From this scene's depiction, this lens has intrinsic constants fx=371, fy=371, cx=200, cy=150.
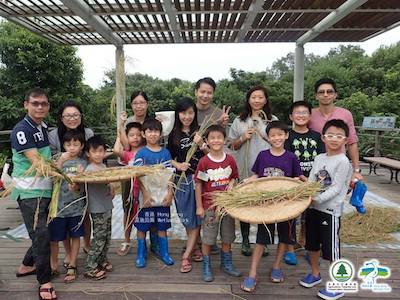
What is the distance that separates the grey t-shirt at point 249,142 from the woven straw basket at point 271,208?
0.47 metres

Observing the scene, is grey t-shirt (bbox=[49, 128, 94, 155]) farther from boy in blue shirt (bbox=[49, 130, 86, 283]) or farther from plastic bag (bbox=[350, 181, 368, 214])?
plastic bag (bbox=[350, 181, 368, 214])

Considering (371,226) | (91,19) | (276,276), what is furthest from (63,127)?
(371,226)

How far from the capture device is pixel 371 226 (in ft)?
12.7

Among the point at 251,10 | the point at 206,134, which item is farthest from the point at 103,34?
the point at 206,134

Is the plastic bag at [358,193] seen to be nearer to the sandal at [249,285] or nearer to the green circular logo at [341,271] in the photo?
the green circular logo at [341,271]

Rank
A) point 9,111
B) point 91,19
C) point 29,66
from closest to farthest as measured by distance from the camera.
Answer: point 91,19
point 9,111
point 29,66

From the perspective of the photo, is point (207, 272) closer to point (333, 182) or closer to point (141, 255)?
point (141, 255)

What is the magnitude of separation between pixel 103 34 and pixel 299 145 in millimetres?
4023

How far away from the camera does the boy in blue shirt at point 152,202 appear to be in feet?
9.15

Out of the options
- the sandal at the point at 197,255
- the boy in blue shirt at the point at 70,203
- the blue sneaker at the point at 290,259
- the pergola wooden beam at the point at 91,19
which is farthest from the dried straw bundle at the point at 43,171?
the pergola wooden beam at the point at 91,19

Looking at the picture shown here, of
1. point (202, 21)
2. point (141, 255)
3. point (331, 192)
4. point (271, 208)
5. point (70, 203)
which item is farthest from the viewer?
point (202, 21)

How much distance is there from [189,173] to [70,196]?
0.91 meters

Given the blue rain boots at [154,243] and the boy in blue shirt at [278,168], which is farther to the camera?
the blue rain boots at [154,243]

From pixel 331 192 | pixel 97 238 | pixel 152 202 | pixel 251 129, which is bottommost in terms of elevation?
pixel 97 238
